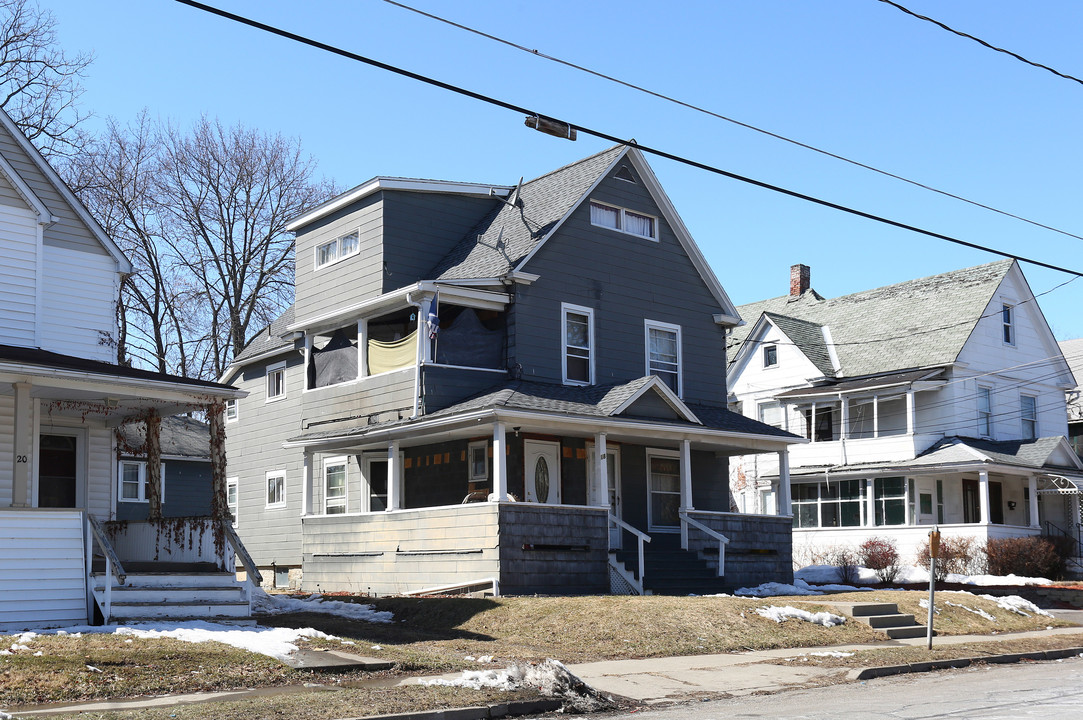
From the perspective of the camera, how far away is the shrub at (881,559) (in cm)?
3250

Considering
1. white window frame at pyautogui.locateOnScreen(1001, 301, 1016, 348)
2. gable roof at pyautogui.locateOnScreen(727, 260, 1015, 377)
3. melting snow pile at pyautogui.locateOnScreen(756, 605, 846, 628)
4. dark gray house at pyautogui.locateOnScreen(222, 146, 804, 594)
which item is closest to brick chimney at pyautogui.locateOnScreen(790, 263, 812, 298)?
gable roof at pyautogui.locateOnScreen(727, 260, 1015, 377)

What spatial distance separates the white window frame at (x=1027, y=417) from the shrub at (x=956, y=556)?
7.78 metres

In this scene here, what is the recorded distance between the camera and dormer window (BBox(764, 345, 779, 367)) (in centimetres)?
4072

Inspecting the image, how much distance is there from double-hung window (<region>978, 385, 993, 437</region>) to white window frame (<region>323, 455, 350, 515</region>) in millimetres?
21901

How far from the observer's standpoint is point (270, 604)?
19109 millimetres

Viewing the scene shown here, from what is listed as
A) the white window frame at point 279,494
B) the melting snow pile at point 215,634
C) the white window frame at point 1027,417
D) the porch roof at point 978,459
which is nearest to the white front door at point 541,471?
the melting snow pile at point 215,634

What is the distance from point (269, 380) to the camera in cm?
3169

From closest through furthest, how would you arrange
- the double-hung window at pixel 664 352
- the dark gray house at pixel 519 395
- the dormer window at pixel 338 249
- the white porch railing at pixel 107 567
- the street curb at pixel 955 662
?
the street curb at pixel 955 662
the white porch railing at pixel 107 567
the dark gray house at pixel 519 395
the dormer window at pixel 338 249
the double-hung window at pixel 664 352

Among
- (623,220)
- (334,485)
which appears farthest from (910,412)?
(334,485)

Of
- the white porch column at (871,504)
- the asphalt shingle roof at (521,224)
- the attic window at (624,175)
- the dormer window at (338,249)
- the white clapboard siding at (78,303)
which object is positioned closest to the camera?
the white clapboard siding at (78,303)

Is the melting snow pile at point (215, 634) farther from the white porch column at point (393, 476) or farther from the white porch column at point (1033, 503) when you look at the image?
the white porch column at point (1033, 503)

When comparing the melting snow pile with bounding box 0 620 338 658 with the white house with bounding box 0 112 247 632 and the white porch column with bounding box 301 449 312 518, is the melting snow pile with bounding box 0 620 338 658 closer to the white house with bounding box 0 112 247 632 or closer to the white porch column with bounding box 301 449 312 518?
the white house with bounding box 0 112 247 632

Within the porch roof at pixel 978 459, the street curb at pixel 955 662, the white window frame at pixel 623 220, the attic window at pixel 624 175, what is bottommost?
the street curb at pixel 955 662

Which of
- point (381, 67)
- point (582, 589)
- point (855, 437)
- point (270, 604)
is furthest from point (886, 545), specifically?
point (381, 67)
